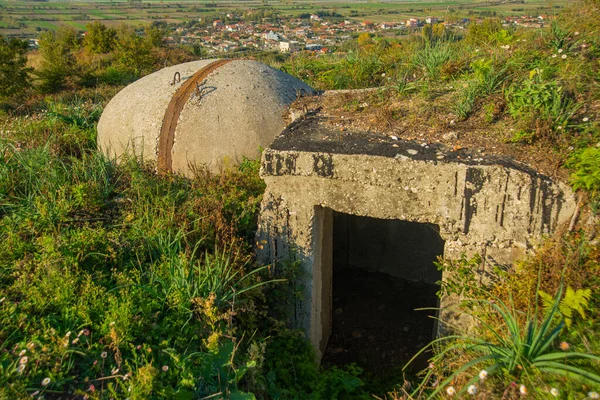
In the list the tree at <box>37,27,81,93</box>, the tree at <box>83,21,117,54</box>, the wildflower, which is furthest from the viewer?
the tree at <box>83,21,117,54</box>

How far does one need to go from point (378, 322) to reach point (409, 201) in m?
2.49

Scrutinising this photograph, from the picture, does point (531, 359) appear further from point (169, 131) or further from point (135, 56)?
point (135, 56)

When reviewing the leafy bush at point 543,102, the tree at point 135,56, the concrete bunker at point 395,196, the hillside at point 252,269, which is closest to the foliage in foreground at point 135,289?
the hillside at point 252,269

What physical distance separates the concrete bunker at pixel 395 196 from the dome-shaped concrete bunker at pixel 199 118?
2.05ft

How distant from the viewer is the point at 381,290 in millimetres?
6352

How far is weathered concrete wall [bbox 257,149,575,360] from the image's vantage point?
3350mm

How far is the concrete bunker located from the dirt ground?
89 cm

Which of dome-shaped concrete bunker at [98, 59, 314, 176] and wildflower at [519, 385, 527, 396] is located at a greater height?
dome-shaped concrete bunker at [98, 59, 314, 176]

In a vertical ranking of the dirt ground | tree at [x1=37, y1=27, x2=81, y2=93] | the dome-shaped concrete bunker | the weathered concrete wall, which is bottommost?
the dirt ground

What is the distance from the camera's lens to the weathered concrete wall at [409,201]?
335 cm

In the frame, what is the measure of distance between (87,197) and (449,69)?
3.97 m

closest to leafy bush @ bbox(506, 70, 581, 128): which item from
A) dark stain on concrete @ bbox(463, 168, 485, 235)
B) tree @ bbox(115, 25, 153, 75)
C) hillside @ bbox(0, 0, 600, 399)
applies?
hillside @ bbox(0, 0, 600, 399)

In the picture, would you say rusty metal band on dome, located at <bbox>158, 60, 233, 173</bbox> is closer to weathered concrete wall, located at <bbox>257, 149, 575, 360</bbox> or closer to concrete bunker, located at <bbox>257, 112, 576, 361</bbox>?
concrete bunker, located at <bbox>257, 112, 576, 361</bbox>

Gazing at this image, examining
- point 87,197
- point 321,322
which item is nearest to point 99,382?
point 87,197
